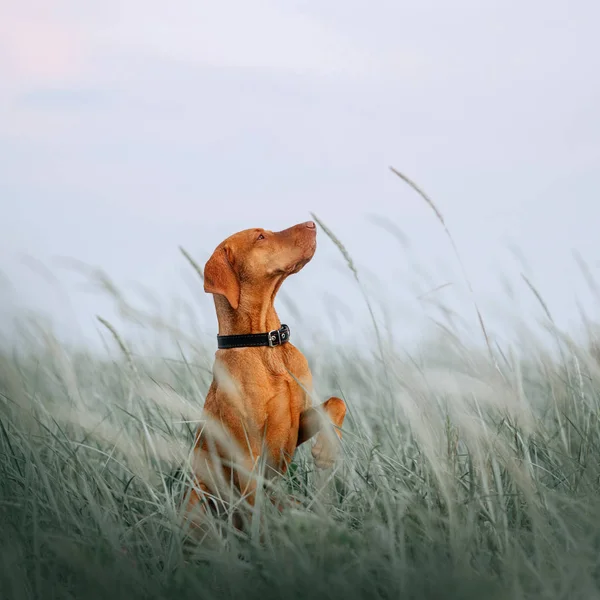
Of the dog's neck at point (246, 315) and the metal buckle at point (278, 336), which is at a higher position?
the dog's neck at point (246, 315)

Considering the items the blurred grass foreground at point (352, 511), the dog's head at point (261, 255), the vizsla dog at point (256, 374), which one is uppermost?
the dog's head at point (261, 255)

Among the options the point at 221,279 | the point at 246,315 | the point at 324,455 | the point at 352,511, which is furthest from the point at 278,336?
the point at 352,511

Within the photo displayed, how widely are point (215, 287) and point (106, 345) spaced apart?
116 centimetres

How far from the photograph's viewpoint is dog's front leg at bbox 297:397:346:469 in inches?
134

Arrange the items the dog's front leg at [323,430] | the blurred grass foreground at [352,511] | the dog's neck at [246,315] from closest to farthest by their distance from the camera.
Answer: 1. the blurred grass foreground at [352,511]
2. the dog's front leg at [323,430]
3. the dog's neck at [246,315]

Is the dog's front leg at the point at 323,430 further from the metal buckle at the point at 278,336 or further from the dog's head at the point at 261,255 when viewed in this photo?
the dog's head at the point at 261,255

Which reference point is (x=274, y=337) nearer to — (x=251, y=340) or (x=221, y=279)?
(x=251, y=340)

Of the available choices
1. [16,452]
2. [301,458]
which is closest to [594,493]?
[301,458]

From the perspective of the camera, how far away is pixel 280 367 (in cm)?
355

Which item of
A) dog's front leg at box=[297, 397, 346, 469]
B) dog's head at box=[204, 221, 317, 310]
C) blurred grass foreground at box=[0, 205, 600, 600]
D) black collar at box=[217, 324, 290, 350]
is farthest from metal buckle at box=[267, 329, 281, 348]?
blurred grass foreground at box=[0, 205, 600, 600]

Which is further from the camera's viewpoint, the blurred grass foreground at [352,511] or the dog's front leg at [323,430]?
the dog's front leg at [323,430]

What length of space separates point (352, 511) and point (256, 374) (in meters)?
0.78

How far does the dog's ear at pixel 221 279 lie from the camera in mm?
3494

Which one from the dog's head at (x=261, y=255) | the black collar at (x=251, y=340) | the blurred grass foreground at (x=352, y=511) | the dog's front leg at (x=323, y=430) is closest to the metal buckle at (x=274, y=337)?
the black collar at (x=251, y=340)
